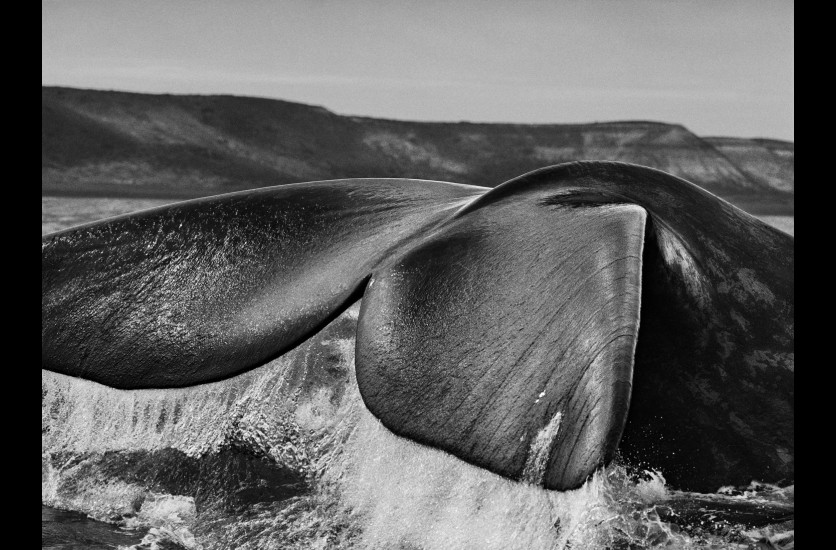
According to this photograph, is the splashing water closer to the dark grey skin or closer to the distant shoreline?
the dark grey skin

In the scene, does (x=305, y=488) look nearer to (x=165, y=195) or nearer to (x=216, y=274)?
(x=216, y=274)

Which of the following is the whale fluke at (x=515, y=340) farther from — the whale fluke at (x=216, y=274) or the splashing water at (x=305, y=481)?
the whale fluke at (x=216, y=274)

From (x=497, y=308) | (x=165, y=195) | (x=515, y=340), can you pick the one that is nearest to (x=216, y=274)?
(x=497, y=308)

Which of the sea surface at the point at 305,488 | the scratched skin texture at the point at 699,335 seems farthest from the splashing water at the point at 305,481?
the scratched skin texture at the point at 699,335

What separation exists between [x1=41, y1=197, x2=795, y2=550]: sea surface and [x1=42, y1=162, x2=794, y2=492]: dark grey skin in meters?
0.12

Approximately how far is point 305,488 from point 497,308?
1555mm

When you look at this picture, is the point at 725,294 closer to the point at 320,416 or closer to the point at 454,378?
the point at 454,378

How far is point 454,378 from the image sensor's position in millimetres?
3385

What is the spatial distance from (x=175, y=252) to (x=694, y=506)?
7.49 ft

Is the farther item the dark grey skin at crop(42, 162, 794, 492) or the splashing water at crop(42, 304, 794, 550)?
the splashing water at crop(42, 304, 794, 550)

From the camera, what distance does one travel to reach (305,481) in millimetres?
4715

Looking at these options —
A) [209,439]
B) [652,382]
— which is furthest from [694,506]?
[209,439]

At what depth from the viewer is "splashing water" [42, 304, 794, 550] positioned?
3.41 metres

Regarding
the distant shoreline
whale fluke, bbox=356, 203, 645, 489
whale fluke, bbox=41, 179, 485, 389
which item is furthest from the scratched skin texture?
the distant shoreline
